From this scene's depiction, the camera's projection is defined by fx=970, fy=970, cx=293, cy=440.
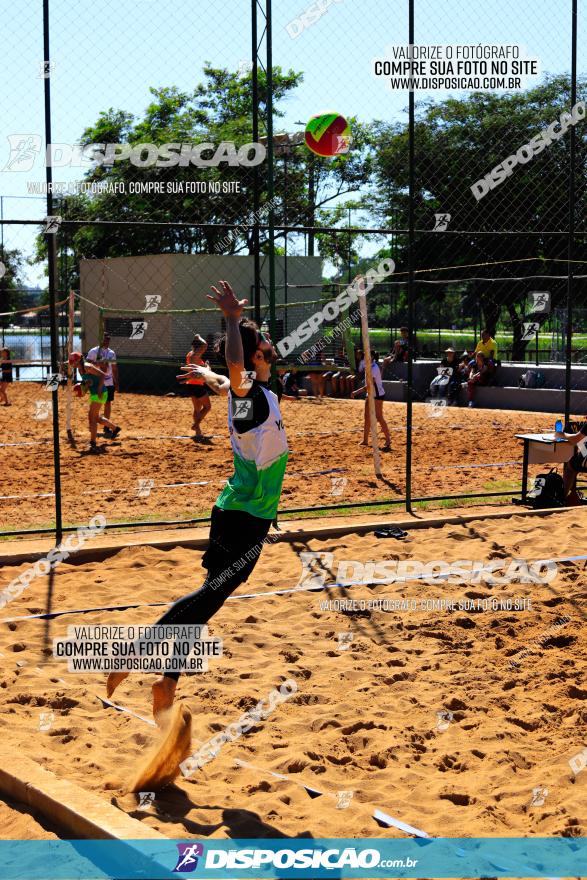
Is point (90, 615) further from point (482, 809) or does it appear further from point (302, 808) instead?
point (482, 809)

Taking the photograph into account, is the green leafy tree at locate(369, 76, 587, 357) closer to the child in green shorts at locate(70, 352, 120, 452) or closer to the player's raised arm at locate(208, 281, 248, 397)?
the child in green shorts at locate(70, 352, 120, 452)

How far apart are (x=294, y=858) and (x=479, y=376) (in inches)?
791

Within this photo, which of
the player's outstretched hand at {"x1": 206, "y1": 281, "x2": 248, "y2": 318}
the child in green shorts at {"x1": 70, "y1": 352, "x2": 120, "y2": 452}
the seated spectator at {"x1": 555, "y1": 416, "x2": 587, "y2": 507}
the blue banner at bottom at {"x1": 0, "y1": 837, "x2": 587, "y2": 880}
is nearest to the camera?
the blue banner at bottom at {"x1": 0, "y1": 837, "x2": 587, "y2": 880}

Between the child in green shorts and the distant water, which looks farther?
the distant water

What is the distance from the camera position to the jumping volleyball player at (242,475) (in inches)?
171

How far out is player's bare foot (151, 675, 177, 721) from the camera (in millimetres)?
4141

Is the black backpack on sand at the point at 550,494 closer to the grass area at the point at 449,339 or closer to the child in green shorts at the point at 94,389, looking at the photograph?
the child in green shorts at the point at 94,389

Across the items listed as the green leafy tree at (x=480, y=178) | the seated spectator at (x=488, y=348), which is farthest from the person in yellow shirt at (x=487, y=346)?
the green leafy tree at (x=480, y=178)

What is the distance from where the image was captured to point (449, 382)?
928 inches

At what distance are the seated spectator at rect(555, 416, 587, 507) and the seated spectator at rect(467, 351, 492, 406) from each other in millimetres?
12980

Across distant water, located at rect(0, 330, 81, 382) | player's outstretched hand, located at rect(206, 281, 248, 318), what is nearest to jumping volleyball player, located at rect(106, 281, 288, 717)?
player's outstretched hand, located at rect(206, 281, 248, 318)

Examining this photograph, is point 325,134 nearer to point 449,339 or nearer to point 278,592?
point 278,592

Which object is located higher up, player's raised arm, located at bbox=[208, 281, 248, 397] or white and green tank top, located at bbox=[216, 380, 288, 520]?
player's raised arm, located at bbox=[208, 281, 248, 397]

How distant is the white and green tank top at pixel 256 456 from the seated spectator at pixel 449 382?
18898 mm
